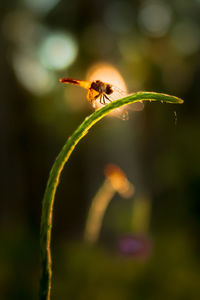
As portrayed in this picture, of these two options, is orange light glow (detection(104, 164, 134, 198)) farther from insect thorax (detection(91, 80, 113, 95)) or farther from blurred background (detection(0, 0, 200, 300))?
blurred background (detection(0, 0, 200, 300))

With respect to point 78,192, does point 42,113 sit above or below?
above

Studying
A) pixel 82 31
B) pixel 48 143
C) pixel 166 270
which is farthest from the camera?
pixel 48 143

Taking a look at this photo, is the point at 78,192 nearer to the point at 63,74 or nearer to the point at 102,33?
the point at 63,74

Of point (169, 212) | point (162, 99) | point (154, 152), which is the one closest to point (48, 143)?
point (154, 152)

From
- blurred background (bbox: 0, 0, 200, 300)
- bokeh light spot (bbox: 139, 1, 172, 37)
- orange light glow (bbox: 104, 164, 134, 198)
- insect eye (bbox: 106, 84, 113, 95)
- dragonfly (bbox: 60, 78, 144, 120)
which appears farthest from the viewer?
bokeh light spot (bbox: 139, 1, 172, 37)

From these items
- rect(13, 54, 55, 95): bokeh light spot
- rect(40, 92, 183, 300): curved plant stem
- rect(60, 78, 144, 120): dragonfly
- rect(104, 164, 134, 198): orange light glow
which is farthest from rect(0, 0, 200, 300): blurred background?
rect(40, 92, 183, 300): curved plant stem

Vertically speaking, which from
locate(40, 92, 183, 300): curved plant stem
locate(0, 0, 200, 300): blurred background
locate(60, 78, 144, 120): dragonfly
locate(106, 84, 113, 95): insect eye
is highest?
locate(0, 0, 200, 300): blurred background

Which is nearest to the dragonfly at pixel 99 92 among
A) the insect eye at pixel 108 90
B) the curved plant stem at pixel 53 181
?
the insect eye at pixel 108 90

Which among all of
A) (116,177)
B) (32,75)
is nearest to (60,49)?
(32,75)

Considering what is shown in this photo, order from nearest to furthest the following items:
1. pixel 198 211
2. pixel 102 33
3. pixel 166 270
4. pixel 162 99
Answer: pixel 162 99 < pixel 166 270 < pixel 198 211 < pixel 102 33
